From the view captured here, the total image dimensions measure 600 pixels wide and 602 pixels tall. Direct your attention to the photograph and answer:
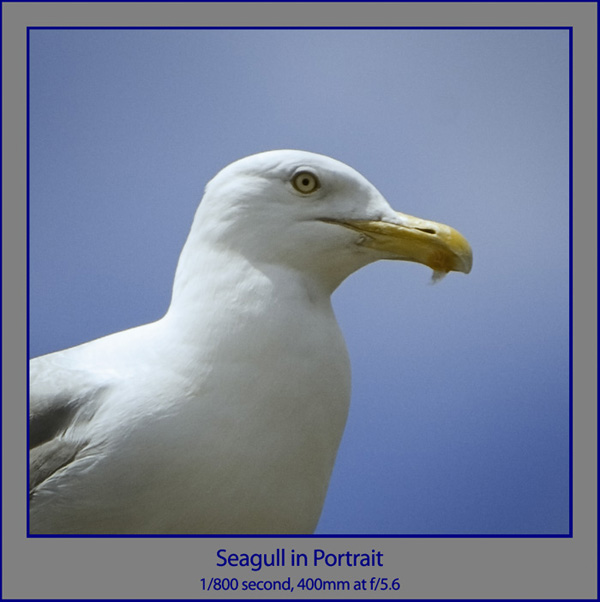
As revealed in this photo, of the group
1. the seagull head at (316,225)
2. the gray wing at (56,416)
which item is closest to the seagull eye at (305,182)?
the seagull head at (316,225)

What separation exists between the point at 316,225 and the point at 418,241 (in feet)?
0.76

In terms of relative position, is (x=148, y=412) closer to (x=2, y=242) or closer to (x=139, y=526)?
(x=139, y=526)

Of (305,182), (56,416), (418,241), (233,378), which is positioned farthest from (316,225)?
(56,416)

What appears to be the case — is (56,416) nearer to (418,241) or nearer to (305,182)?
(305,182)

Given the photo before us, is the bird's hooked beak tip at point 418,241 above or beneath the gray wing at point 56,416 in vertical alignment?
above

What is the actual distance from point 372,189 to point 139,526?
0.89 metres

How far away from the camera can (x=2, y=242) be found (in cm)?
204

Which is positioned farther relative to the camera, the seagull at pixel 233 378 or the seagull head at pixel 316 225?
the seagull head at pixel 316 225

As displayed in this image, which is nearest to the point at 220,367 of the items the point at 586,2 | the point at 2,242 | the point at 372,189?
the point at 372,189

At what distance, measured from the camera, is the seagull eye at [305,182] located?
1.85m

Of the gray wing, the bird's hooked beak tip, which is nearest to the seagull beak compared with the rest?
the bird's hooked beak tip

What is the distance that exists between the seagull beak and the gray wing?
26.5 inches

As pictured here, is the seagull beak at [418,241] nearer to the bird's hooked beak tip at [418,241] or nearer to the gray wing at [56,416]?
the bird's hooked beak tip at [418,241]

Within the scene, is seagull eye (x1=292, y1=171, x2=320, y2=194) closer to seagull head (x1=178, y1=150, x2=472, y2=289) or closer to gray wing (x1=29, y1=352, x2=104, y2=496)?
seagull head (x1=178, y1=150, x2=472, y2=289)
